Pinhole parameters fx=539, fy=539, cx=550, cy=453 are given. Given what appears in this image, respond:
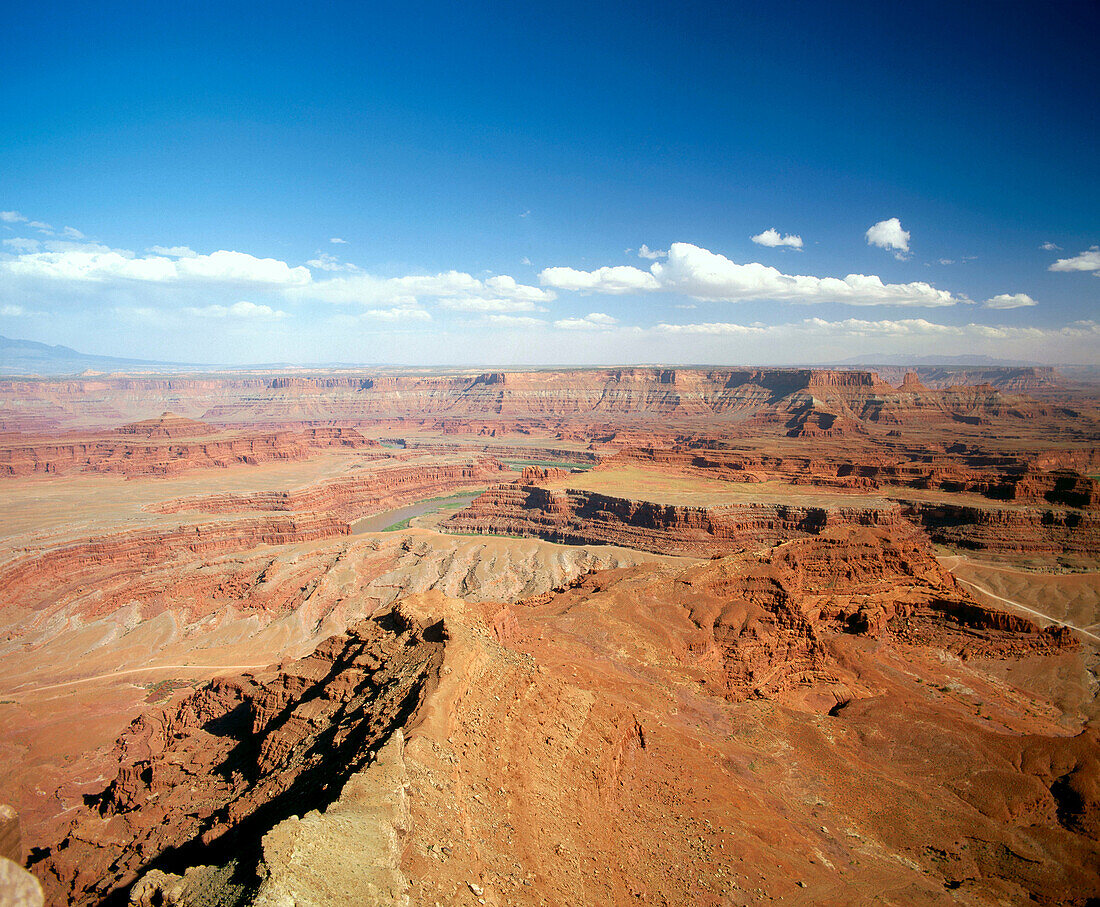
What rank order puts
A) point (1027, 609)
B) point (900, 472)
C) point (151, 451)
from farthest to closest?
point (151, 451)
point (900, 472)
point (1027, 609)

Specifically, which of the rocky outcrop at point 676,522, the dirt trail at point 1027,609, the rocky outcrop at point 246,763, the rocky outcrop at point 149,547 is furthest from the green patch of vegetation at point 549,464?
the rocky outcrop at point 246,763

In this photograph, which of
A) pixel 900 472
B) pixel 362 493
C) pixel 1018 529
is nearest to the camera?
pixel 1018 529

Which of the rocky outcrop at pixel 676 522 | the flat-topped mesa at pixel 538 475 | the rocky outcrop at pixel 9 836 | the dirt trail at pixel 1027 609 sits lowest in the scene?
the dirt trail at pixel 1027 609

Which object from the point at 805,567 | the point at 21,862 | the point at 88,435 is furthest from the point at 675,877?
the point at 88,435

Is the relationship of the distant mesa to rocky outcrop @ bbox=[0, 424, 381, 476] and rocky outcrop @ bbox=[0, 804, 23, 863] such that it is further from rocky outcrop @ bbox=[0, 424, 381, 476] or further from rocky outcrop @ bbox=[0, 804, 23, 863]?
rocky outcrop @ bbox=[0, 804, 23, 863]

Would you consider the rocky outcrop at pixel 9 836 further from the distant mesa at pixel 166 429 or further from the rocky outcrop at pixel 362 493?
the distant mesa at pixel 166 429

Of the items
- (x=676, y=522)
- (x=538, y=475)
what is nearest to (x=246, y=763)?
(x=676, y=522)

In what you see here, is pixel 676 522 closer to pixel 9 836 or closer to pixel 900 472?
pixel 900 472

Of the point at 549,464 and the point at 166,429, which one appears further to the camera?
the point at 549,464
